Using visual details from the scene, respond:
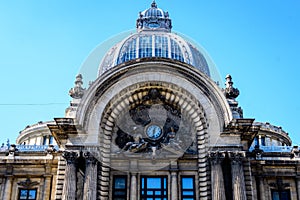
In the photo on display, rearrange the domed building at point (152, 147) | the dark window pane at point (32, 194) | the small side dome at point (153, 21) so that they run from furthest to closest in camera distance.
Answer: the small side dome at point (153, 21), the dark window pane at point (32, 194), the domed building at point (152, 147)

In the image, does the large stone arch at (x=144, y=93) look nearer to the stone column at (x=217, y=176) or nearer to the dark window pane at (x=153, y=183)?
the stone column at (x=217, y=176)

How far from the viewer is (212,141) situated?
26422 millimetres

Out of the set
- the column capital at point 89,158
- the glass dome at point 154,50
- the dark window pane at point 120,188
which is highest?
the glass dome at point 154,50

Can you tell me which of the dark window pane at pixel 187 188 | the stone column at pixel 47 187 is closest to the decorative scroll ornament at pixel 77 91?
the stone column at pixel 47 187

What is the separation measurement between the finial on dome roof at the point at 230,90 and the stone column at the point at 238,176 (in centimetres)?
461

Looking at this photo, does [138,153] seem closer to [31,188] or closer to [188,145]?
[188,145]

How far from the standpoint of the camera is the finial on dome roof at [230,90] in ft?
94.0

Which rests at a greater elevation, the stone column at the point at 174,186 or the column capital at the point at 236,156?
the column capital at the point at 236,156

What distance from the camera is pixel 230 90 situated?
94.1ft

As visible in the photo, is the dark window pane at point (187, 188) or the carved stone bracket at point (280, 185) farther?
the carved stone bracket at point (280, 185)

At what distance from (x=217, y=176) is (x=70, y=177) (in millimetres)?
8788

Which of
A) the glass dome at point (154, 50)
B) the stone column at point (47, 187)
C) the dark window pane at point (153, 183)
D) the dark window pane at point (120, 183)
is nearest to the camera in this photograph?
the dark window pane at point (120, 183)

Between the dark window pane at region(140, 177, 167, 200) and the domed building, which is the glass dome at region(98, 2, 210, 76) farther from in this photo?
the dark window pane at region(140, 177, 167, 200)

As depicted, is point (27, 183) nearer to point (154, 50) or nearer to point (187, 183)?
point (187, 183)
